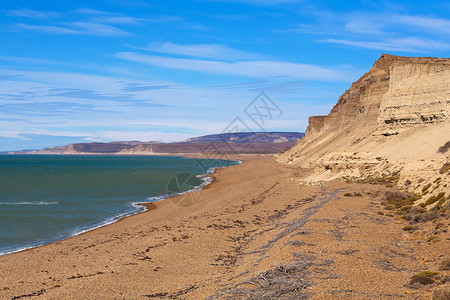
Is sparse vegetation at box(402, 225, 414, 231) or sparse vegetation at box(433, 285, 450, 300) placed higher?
sparse vegetation at box(433, 285, 450, 300)

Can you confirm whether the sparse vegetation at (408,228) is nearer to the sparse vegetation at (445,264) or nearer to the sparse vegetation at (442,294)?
the sparse vegetation at (445,264)

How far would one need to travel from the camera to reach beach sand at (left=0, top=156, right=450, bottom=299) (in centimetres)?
862

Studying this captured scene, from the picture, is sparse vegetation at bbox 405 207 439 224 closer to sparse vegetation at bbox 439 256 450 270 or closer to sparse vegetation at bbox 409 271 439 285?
sparse vegetation at bbox 439 256 450 270

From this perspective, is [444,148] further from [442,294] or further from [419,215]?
[442,294]

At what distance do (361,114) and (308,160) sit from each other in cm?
1306

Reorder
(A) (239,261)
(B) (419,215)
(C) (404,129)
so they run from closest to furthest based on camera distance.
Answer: (A) (239,261), (B) (419,215), (C) (404,129)

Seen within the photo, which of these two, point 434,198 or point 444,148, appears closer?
point 434,198

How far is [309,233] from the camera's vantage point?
1312 centimetres

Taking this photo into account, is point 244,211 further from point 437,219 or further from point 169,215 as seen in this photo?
point 437,219

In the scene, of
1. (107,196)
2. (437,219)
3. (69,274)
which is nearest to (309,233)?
(437,219)

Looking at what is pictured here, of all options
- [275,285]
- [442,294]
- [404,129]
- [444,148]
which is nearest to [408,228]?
[442,294]

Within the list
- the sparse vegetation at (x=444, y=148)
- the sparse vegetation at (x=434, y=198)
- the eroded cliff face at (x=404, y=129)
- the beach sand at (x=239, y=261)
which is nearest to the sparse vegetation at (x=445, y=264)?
the beach sand at (x=239, y=261)

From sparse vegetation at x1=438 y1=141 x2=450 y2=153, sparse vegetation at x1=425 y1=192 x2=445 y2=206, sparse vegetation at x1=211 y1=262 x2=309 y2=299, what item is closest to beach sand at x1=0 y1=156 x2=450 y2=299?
sparse vegetation at x1=211 y1=262 x2=309 y2=299

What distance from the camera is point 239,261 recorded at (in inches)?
494
